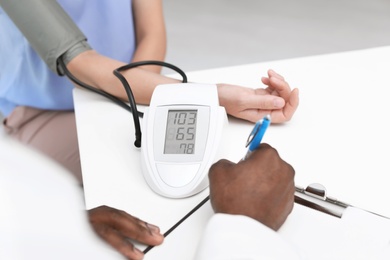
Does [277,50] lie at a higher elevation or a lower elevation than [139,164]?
higher

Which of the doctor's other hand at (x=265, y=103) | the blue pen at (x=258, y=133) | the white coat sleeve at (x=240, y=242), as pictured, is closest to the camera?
the white coat sleeve at (x=240, y=242)

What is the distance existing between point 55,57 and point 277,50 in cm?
166

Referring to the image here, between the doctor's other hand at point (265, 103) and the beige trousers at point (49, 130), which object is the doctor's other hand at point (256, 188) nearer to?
the doctor's other hand at point (265, 103)

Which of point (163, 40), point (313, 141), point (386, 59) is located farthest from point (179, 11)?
point (313, 141)

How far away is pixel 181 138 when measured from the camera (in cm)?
66

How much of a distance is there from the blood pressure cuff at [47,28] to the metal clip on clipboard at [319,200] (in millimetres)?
490

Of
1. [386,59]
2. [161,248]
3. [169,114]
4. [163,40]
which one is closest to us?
[161,248]

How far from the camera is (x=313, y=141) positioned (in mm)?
753

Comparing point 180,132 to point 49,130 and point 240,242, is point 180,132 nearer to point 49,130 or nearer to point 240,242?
point 240,242

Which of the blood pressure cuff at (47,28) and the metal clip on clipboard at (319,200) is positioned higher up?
the blood pressure cuff at (47,28)

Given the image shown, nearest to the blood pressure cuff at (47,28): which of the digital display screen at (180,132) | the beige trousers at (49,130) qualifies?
the beige trousers at (49,130)

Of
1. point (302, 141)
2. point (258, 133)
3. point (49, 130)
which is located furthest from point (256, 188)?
point (49, 130)

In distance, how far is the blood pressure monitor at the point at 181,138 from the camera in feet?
2.07

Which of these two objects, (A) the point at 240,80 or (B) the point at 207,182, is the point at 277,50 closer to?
(A) the point at 240,80
